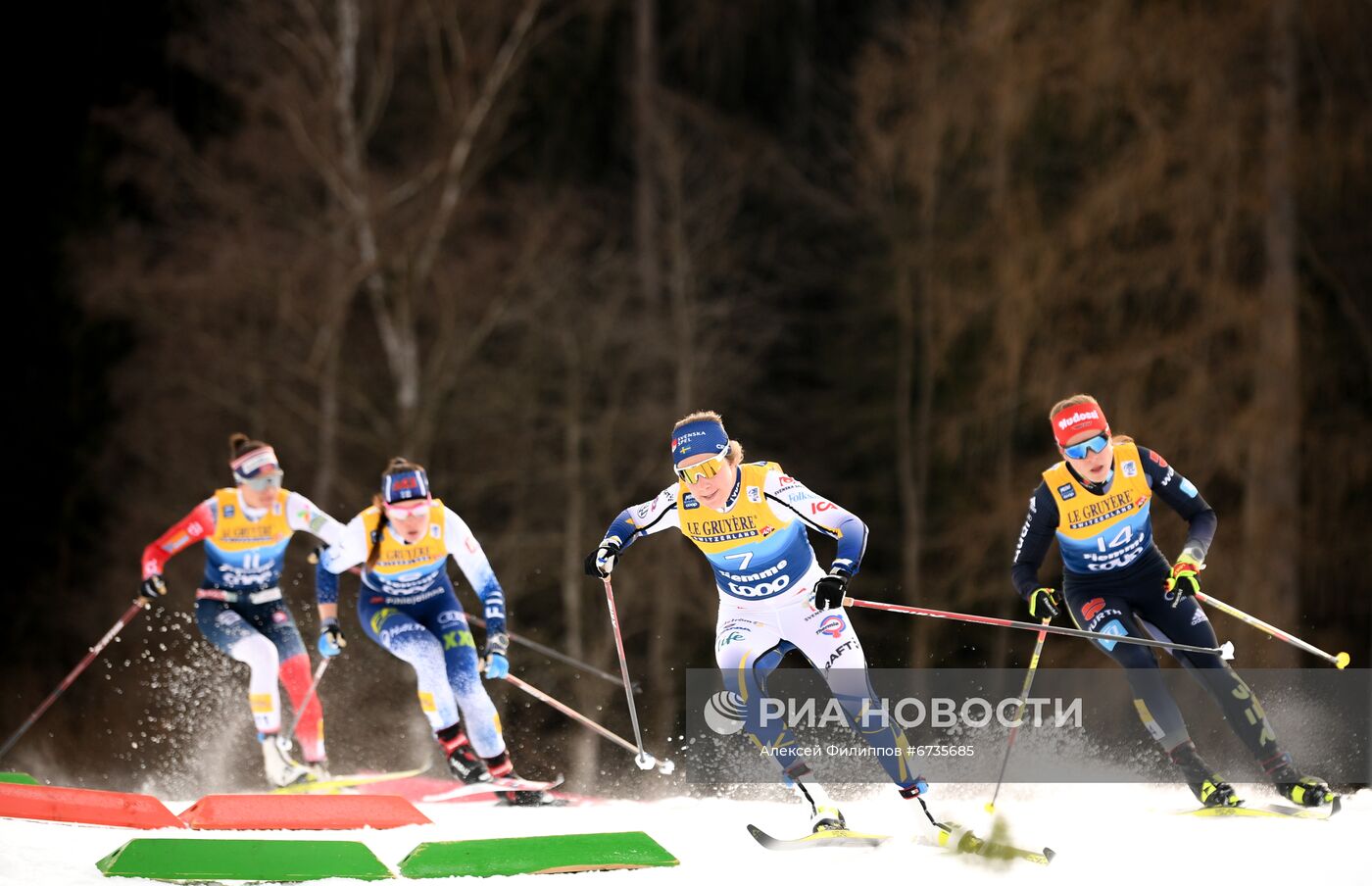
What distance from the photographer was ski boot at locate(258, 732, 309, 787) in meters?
8.48

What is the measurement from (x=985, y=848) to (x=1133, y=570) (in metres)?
1.86

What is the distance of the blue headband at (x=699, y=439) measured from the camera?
6.14 meters

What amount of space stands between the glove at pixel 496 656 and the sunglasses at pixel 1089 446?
3061mm

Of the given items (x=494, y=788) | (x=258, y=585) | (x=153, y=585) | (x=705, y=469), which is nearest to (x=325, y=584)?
(x=258, y=585)

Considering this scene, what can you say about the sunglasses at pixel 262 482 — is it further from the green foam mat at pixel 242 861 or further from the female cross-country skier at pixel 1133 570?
the female cross-country skier at pixel 1133 570

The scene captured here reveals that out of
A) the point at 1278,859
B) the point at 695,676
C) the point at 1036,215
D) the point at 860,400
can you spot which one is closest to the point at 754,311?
the point at 860,400

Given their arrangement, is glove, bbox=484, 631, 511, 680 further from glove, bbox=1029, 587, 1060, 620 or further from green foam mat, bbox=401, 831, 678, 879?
glove, bbox=1029, 587, 1060, 620

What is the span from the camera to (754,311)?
20547 mm

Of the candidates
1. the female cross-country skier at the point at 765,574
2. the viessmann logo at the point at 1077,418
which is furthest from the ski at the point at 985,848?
the viessmann logo at the point at 1077,418

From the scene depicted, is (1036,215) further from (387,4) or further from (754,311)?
(387,4)

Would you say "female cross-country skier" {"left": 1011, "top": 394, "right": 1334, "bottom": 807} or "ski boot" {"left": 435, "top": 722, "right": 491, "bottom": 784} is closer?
"female cross-country skier" {"left": 1011, "top": 394, "right": 1334, "bottom": 807}

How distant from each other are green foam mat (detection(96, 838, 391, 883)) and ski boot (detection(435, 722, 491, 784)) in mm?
2055

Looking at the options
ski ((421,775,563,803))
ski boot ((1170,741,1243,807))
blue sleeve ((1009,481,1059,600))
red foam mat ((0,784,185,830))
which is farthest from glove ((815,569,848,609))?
red foam mat ((0,784,185,830))

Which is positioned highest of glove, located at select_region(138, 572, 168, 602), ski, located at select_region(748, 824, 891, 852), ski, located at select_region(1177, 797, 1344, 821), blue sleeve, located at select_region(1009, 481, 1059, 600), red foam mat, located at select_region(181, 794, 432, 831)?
blue sleeve, located at select_region(1009, 481, 1059, 600)
